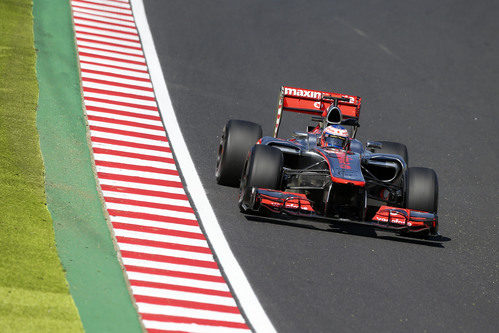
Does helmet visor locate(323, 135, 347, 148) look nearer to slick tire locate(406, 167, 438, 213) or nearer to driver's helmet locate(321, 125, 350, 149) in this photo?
driver's helmet locate(321, 125, 350, 149)

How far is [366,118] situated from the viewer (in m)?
18.8

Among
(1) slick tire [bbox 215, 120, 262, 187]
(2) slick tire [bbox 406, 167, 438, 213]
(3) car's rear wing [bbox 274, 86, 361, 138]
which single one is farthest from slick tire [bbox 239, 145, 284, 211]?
(3) car's rear wing [bbox 274, 86, 361, 138]

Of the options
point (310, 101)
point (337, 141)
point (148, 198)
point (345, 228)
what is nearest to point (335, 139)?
point (337, 141)

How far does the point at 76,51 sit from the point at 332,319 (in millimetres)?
10839

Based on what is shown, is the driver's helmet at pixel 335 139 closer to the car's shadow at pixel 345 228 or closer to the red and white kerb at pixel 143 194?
the car's shadow at pixel 345 228

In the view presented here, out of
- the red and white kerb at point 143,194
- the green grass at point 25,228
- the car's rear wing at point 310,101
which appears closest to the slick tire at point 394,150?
the car's rear wing at point 310,101

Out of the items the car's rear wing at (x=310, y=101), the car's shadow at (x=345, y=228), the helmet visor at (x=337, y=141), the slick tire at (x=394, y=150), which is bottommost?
the car's shadow at (x=345, y=228)

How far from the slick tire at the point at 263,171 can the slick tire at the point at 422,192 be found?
199 centimetres

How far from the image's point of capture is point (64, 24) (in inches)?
786

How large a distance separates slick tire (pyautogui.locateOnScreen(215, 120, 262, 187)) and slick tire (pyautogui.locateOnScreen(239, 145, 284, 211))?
116 centimetres

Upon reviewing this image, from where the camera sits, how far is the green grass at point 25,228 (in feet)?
27.6

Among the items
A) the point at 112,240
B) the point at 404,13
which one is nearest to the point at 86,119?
the point at 112,240

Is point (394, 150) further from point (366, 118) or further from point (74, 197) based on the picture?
point (74, 197)

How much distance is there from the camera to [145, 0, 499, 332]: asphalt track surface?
10.5 meters
